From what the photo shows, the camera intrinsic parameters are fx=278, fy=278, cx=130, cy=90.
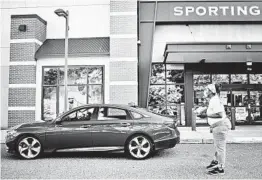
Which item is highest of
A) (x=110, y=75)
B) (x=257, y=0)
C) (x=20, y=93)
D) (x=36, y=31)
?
(x=257, y=0)

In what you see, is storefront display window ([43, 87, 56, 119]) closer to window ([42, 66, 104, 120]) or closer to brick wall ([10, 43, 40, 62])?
window ([42, 66, 104, 120])

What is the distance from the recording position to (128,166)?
645 centimetres

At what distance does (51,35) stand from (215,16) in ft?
29.7

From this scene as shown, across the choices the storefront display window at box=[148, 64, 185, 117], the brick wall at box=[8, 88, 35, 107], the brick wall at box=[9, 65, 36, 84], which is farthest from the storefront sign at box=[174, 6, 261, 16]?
the brick wall at box=[8, 88, 35, 107]

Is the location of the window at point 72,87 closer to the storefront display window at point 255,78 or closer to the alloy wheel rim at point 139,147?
the alloy wheel rim at point 139,147

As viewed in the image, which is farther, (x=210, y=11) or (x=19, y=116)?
(x=210, y=11)

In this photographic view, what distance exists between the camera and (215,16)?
14.9 m

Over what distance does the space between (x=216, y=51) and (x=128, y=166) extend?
8.64 m

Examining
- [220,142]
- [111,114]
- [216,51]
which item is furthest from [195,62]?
[220,142]

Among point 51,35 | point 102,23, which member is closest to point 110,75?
point 102,23

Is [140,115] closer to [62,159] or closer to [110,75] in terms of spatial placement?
→ [62,159]

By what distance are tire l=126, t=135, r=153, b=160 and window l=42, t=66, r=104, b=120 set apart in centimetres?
763

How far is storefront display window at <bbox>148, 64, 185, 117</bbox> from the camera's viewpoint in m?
15.1

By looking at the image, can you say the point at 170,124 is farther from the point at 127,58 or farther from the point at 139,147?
the point at 127,58
